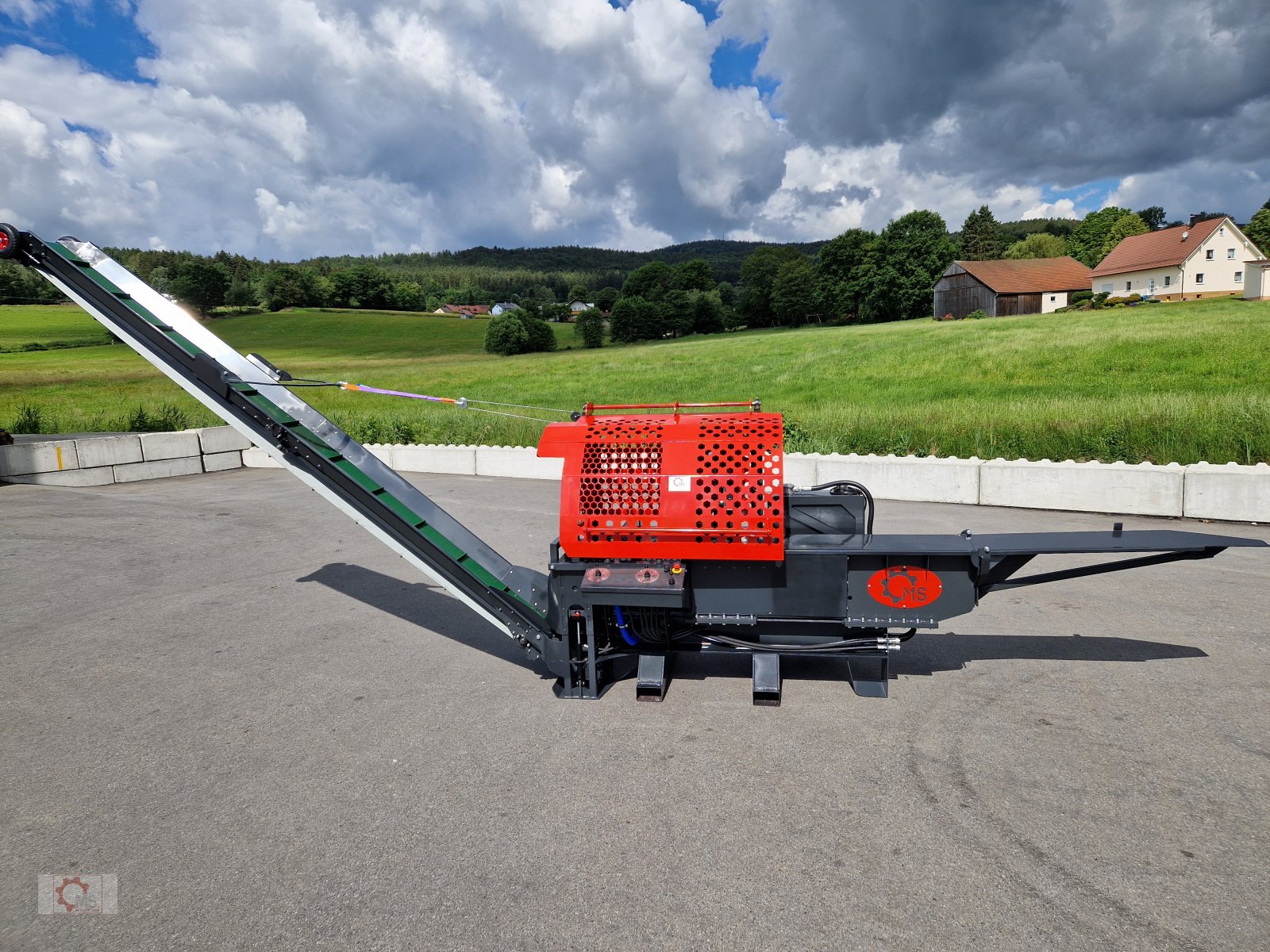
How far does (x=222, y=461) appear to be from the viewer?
15273mm

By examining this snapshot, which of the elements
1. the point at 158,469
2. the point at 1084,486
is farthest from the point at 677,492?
the point at 158,469

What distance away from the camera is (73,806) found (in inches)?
146

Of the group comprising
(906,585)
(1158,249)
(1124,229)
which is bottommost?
(906,585)

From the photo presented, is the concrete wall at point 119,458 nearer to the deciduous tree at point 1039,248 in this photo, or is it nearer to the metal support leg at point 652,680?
the metal support leg at point 652,680

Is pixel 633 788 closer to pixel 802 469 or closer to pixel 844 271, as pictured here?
pixel 802 469

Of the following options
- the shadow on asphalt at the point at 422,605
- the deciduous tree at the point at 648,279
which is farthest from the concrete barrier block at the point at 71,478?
the deciduous tree at the point at 648,279

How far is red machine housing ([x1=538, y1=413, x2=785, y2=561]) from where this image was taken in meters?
4.41

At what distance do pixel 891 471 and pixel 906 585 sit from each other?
21.1ft

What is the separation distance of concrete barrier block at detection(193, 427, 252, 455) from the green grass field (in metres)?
2.40

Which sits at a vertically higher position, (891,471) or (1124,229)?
(1124,229)

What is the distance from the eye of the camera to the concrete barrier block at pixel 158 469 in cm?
1377

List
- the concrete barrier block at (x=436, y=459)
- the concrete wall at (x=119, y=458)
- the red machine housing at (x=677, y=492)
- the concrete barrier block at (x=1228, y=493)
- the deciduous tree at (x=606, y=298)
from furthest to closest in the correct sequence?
1. the deciduous tree at (x=606, y=298)
2. the concrete barrier block at (x=436, y=459)
3. the concrete wall at (x=119, y=458)
4. the concrete barrier block at (x=1228, y=493)
5. the red machine housing at (x=677, y=492)

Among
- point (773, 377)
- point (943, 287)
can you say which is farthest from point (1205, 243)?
point (773, 377)

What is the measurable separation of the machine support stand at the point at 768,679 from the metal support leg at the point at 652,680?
0.56 m
